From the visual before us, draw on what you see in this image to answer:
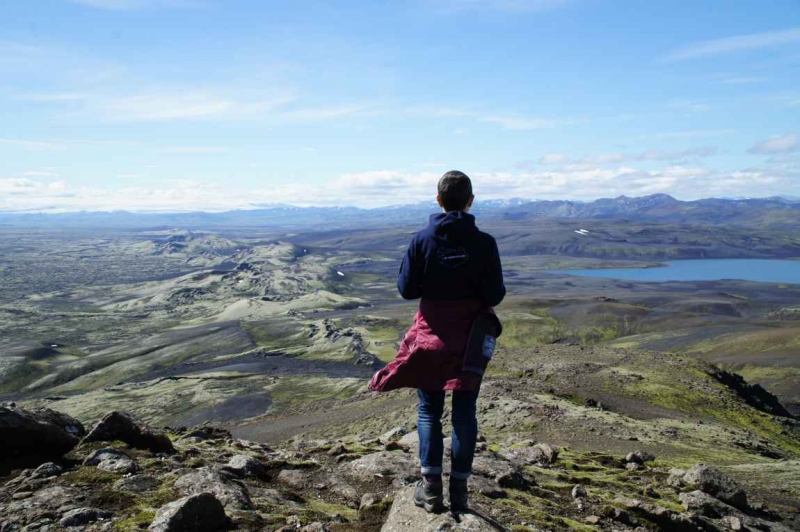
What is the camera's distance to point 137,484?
30.5 feet

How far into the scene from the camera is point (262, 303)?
16412 cm

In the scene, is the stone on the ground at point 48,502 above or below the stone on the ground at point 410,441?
above

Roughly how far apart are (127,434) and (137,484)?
3.52 m

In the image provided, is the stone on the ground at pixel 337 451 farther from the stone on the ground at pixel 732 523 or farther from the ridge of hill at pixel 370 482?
the stone on the ground at pixel 732 523

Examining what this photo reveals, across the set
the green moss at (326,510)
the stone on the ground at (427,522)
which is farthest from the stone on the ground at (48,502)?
the stone on the ground at (427,522)

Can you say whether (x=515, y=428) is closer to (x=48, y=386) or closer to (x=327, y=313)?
(x=48, y=386)

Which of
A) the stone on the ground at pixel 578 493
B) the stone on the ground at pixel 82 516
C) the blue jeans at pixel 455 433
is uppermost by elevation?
the blue jeans at pixel 455 433

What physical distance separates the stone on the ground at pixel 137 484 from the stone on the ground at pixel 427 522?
4.46 metres

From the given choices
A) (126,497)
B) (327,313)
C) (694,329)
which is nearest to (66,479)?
(126,497)

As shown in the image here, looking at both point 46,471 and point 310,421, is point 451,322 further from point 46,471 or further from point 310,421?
point 310,421

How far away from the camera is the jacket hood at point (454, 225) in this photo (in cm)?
696

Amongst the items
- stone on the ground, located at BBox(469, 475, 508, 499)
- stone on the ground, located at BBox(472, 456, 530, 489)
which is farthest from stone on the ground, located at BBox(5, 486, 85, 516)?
stone on the ground, located at BBox(472, 456, 530, 489)

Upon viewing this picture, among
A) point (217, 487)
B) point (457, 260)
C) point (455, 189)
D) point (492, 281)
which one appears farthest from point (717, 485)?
point (217, 487)

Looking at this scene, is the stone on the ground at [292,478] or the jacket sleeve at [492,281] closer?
the jacket sleeve at [492,281]
